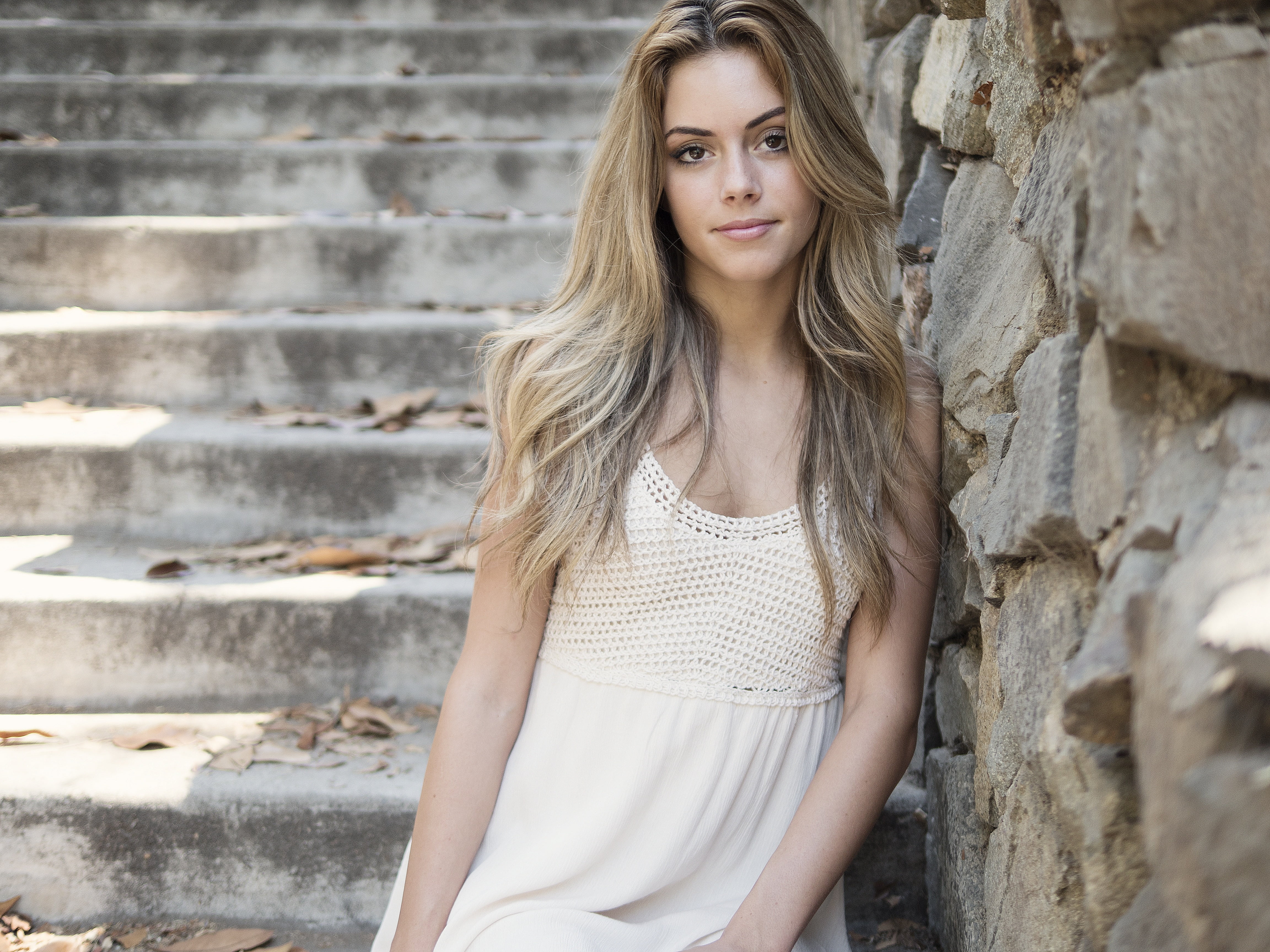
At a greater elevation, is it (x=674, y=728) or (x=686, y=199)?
(x=686, y=199)

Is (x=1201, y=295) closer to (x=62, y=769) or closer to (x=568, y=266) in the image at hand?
(x=568, y=266)

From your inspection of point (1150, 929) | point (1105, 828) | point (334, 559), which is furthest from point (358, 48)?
point (1150, 929)

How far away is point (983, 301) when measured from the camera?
5.17ft

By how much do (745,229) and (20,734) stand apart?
5.95ft

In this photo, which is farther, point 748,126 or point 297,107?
point 297,107

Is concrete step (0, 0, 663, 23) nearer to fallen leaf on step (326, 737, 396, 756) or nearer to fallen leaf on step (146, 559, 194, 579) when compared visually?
fallen leaf on step (146, 559, 194, 579)

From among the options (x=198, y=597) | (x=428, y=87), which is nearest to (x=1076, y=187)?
(x=198, y=597)

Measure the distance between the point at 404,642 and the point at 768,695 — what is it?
0.95m

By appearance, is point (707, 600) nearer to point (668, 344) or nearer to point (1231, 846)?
point (668, 344)

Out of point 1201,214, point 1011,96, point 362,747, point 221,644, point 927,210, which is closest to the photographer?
point 1201,214

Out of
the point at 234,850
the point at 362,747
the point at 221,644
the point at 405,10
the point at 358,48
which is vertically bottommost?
the point at 234,850

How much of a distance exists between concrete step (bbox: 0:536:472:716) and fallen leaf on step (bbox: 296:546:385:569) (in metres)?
0.13

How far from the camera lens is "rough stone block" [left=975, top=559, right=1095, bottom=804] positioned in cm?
109

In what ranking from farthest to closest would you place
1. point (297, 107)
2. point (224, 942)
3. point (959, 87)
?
point (297, 107) < point (224, 942) < point (959, 87)
